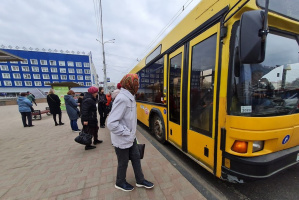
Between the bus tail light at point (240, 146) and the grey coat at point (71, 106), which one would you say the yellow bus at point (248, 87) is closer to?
the bus tail light at point (240, 146)

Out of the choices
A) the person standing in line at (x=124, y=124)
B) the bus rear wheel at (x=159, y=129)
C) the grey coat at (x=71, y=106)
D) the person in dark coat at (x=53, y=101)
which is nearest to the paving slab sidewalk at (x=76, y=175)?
the bus rear wheel at (x=159, y=129)

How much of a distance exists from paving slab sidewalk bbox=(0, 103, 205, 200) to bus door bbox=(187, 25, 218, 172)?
0.63 metres

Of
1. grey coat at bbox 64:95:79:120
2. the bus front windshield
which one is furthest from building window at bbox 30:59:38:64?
the bus front windshield

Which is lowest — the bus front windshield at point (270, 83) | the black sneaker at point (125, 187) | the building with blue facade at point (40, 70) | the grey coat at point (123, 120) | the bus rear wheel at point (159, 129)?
the black sneaker at point (125, 187)

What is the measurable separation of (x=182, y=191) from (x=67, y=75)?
5649 centimetres

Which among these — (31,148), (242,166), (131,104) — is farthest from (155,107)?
(31,148)

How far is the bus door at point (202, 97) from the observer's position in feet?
6.63

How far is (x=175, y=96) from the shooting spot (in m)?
3.01

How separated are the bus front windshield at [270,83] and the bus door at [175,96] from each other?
4.06ft

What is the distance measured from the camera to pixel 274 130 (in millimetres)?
1608

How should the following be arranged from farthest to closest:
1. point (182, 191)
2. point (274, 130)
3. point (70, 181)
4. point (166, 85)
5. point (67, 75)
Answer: point (67, 75)
point (166, 85)
point (70, 181)
point (182, 191)
point (274, 130)

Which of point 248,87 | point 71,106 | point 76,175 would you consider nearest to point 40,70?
point 71,106

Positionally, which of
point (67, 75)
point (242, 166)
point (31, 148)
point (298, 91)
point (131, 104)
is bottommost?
point (31, 148)

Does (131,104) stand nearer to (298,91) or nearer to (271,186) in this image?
(298,91)
